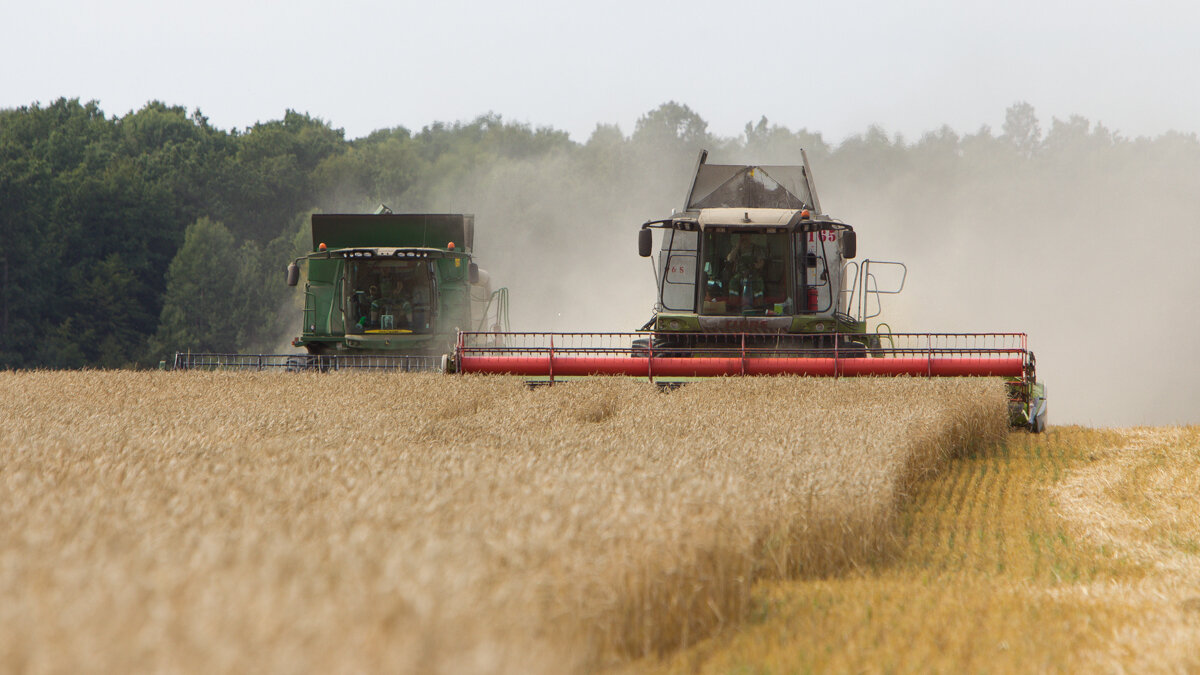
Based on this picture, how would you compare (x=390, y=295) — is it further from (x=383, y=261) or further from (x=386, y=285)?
(x=383, y=261)

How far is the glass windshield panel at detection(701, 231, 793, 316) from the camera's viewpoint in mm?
12422

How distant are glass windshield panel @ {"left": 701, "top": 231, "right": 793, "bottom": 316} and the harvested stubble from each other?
4474mm

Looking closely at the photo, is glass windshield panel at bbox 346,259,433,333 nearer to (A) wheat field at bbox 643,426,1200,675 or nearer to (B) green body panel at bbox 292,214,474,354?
(B) green body panel at bbox 292,214,474,354

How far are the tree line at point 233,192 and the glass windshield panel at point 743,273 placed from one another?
21.4 meters

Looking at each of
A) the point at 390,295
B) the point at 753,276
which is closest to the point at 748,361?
the point at 753,276

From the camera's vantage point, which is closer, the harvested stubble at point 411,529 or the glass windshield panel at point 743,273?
the harvested stubble at point 411,529

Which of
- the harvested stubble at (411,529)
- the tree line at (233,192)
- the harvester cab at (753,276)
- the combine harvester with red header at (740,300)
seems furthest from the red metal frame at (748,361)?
the tree line at (233,192)

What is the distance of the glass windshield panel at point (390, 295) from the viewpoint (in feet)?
47.3

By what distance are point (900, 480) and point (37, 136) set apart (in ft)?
132

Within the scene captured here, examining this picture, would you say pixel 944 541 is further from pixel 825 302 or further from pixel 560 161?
pixel 560 161

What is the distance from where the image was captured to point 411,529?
298cm

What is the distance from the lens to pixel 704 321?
12297 mm

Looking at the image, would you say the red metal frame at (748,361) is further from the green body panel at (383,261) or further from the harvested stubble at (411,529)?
the harvested stubble at (411,529)

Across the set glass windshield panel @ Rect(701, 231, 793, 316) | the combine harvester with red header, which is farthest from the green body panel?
glass windshield panel @ Rect(701, 231, 793, 316)
